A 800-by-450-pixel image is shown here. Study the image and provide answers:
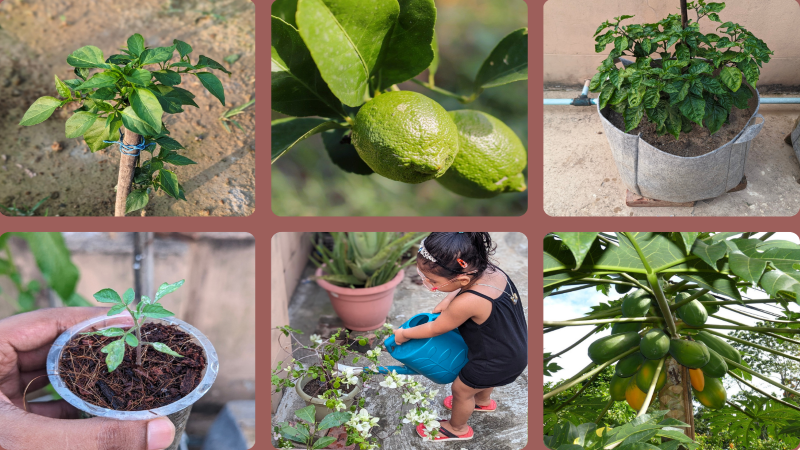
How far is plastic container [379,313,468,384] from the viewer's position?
1200 mm

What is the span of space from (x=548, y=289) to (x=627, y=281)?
0.70 feet

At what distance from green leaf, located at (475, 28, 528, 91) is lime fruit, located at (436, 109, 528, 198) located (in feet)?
0.27

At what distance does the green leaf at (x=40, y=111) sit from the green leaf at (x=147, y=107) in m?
0.15

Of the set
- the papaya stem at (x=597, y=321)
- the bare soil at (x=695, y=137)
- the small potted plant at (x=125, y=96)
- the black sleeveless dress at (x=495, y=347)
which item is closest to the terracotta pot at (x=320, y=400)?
the black sleeveless dress at (x=495, y=347)

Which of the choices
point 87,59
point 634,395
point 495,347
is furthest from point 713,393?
point 87,59

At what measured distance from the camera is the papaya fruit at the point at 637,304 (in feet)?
3.60

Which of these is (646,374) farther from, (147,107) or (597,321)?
(147,107)

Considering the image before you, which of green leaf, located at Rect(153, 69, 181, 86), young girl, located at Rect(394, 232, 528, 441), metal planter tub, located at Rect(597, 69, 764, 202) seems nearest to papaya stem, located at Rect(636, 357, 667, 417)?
young girl, located at Rect(394, 232, 528, 441)

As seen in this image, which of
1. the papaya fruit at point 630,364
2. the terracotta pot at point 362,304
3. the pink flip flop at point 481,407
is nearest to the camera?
the papaya fruit at point 630,364

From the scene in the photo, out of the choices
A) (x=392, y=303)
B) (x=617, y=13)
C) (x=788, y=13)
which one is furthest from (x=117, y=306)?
(x=788, y=13)

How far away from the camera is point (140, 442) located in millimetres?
873

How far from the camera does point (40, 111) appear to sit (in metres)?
0.86

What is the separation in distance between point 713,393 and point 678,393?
0.25 feet

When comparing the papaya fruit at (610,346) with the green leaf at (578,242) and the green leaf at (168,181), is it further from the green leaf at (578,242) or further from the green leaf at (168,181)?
the green leaf at (168,181)
